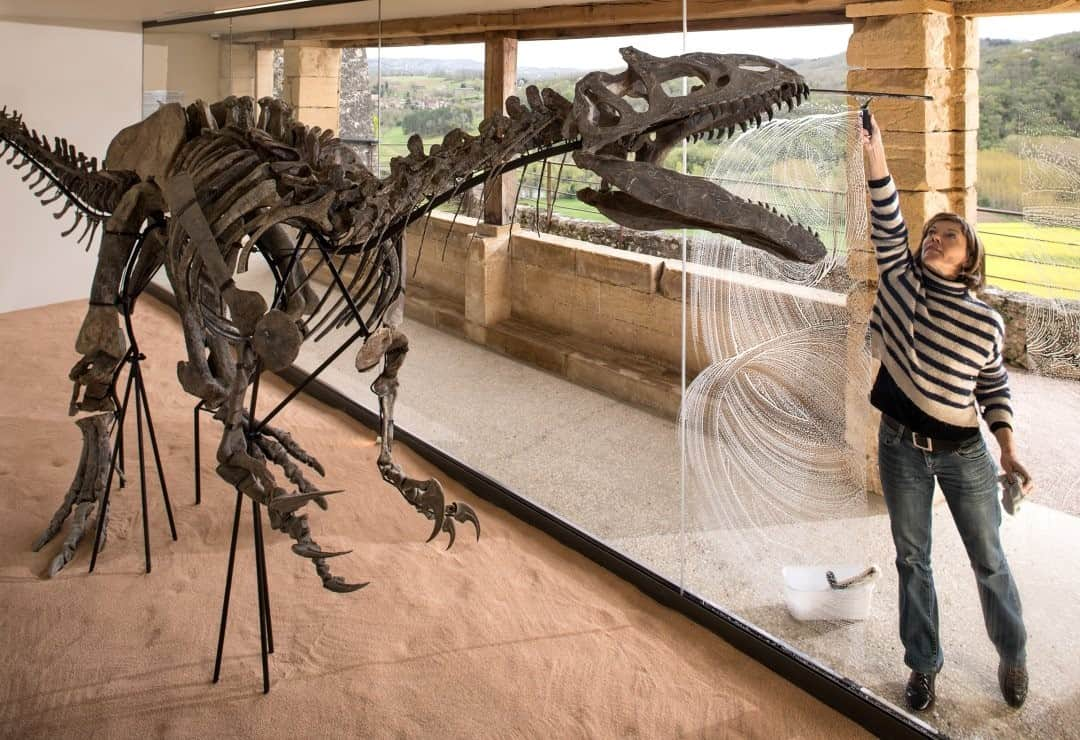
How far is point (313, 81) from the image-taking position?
6.72 metres

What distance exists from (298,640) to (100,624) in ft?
2.87

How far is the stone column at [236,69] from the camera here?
7.43 m

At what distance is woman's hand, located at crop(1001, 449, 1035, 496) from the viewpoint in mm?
2979

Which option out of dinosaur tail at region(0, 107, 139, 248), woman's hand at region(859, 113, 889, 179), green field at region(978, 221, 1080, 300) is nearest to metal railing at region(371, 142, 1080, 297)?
green field at region(978, 221, 1080, 300)

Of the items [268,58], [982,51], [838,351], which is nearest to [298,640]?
[838,351]

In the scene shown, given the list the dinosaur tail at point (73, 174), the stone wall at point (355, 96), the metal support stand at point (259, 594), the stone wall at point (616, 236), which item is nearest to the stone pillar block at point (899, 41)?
the stone wall at point (616, 236)

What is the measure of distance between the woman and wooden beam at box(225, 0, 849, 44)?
94 cm

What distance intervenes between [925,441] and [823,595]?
2.96 feet

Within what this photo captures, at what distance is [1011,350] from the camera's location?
2.96 meters

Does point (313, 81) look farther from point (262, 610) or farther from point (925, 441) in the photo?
point (925, 441)

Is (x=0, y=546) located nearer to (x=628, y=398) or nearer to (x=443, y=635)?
(x=443, y=635)

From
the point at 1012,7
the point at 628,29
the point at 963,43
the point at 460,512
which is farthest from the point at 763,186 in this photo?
the point at 460,512

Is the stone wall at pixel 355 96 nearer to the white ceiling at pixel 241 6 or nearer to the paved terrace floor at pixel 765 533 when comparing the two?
the white ceiling at pixel 241 6

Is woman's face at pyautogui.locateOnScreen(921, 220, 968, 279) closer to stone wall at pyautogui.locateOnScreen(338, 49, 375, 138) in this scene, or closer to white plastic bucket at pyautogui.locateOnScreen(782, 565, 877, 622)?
white plastic bucket at pyautogui.locateOnScreen(782, 565, 877, 622)
